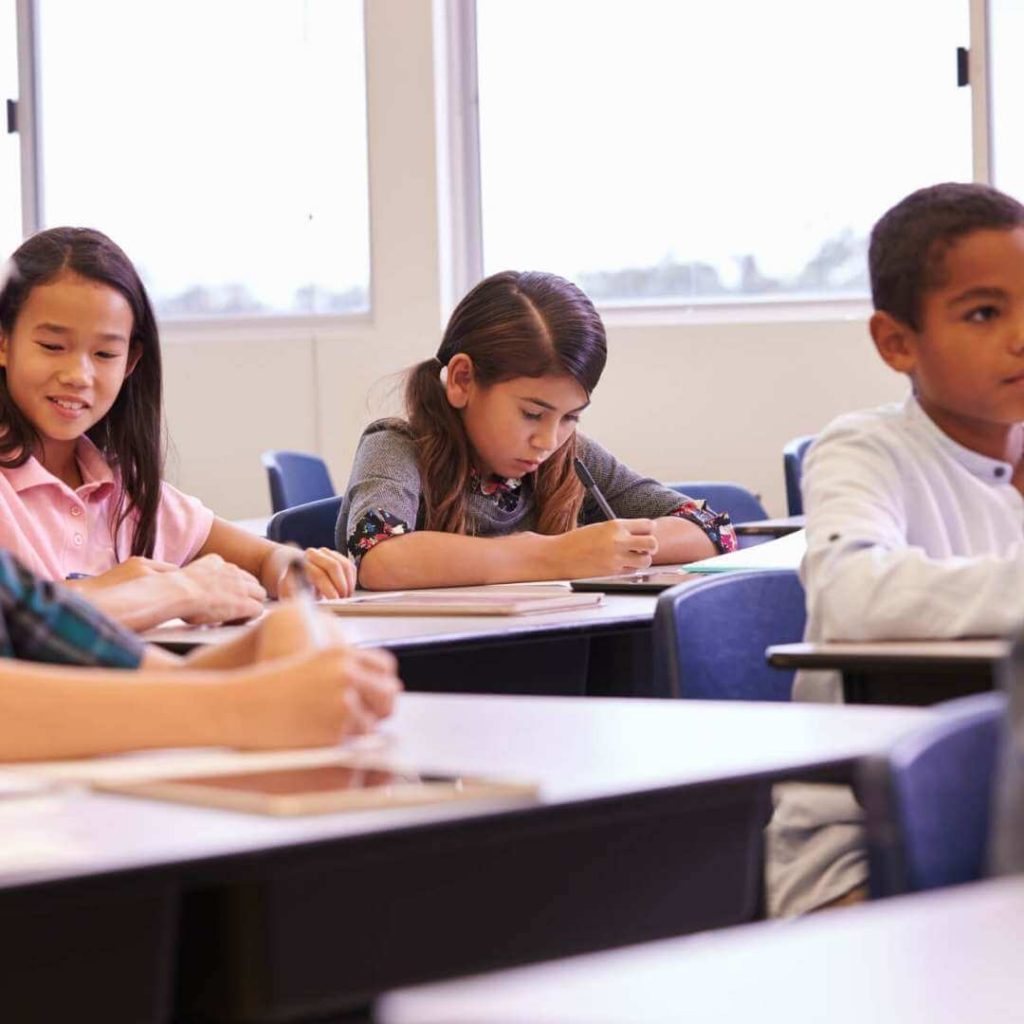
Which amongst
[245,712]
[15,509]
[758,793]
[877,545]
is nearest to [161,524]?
[15,509]

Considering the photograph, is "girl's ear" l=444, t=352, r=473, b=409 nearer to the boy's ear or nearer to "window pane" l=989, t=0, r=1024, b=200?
the boy's ear

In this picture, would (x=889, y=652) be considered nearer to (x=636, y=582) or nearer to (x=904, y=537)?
(x=904, y=537)

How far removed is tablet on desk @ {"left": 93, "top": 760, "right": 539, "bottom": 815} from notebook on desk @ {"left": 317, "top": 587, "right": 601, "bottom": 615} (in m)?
1.06

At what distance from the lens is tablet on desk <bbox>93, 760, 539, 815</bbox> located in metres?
1.07

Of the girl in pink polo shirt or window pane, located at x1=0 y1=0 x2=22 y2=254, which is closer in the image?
the girl in pink polo shirt

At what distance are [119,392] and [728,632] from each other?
1101 mm

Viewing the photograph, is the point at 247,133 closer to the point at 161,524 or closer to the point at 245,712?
the point at 161,524

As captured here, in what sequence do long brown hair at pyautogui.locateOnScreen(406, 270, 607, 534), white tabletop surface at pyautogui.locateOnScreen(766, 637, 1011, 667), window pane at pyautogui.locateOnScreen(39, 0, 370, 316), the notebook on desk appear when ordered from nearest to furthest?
1. white tabletop surface at pyautogui.locateOnScreen(766, 637, 1011, 667)
2. the notebook on desk
3. long brown hair at pyautogui.locateOnScreen(406, 270, 607, 534)
4. window pane at pyautogui.locateOnScreen(39, 0, 370, 316)

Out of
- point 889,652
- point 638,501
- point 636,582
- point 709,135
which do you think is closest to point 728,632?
point 889,652

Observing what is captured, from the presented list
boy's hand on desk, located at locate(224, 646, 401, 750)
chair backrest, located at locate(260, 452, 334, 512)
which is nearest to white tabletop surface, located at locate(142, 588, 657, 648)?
boy's hand on desk, located at locate(224, 646, 401, 750)

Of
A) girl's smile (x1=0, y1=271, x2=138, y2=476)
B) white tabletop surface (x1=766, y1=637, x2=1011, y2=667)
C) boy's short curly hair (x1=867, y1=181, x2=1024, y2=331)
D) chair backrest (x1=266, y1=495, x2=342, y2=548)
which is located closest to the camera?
white tabletop surface (x1=766, y1=637, x2=1011, y2=667)

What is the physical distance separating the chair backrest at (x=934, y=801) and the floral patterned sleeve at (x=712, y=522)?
195 cm

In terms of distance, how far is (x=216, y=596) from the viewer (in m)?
2.25

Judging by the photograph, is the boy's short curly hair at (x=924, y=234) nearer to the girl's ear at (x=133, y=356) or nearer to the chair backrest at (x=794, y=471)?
the girl's ear at (x=133, y=356)
